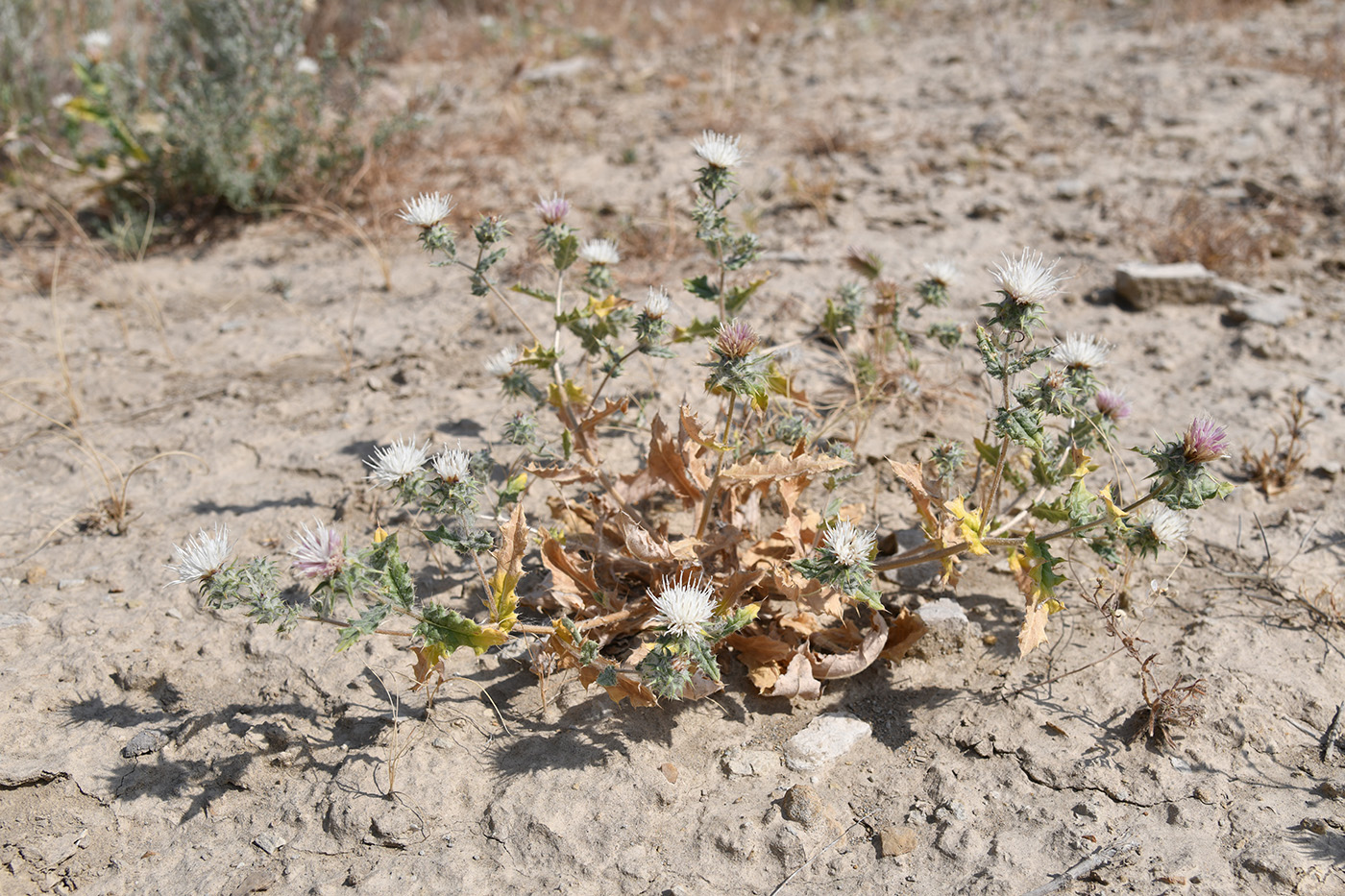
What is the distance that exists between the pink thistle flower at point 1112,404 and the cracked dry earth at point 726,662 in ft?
1.54

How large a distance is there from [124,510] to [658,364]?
195 cm

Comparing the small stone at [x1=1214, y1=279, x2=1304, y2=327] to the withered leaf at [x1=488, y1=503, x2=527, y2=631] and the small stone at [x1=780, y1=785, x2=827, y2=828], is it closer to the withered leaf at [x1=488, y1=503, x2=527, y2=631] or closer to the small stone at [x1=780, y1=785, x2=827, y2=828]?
the small stone at [x1=780, y1=785, x2=827, y2=828]

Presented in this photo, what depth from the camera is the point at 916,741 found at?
221 centimetres

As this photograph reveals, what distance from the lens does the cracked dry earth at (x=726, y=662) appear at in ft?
6.46

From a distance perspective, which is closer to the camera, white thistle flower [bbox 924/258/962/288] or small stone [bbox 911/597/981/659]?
small stone [bbox 911/597/981/659]

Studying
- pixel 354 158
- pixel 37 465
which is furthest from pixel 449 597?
pixel 354 158

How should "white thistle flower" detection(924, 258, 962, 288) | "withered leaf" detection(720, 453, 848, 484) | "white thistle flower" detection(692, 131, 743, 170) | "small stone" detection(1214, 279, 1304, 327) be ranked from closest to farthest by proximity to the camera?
"withered leaf" detection(720, 453, 848, 484) < "white thistle flower" detection(692, 131, 743, 170) < "white thistle flower" detection(924, 258, 962, 288) < "small stone" detection(1214, 279, 1304, 327)

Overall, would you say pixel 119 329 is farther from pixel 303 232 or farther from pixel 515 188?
pixel 515 188

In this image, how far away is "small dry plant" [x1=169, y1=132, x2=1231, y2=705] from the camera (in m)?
1.90

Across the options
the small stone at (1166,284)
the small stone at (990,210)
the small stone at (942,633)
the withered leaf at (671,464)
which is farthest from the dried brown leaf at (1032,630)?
the small stone at (990,210)

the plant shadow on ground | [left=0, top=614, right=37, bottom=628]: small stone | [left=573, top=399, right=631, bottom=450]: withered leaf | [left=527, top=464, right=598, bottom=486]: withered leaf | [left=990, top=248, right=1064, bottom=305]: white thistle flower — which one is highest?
[left=990, top=248, right=1064, bottom=305]: white thistle flower

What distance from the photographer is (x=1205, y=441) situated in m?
1.82

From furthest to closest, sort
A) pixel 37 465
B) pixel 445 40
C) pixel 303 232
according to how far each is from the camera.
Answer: pixel 445 40, pixel 303 232, pixel 37 465

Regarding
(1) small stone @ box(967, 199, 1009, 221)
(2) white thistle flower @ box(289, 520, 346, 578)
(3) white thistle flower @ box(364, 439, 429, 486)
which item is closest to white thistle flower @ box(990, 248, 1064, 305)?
(3) white thistle flower @ box(364, 439, 429, 486)
